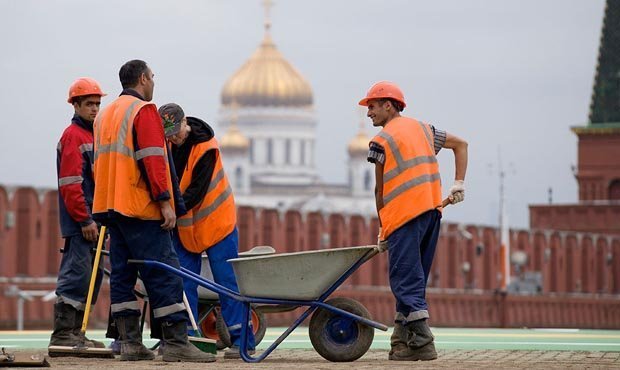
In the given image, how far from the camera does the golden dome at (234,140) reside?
166125 millimetres

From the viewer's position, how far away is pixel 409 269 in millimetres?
10406

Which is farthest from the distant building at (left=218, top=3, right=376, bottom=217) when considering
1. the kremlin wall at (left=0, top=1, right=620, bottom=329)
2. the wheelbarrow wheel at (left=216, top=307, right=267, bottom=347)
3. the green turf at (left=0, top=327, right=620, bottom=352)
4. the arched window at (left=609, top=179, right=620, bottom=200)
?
the wheelbarrow wheel at (left=216, top=307, right=267, bottom=347)

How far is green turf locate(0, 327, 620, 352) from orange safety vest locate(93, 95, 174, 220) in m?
2.00

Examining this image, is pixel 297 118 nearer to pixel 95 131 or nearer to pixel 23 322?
pixel 23 322

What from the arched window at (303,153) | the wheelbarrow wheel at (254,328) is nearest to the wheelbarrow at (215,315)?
the wheelbarrow wheel at (254,328)

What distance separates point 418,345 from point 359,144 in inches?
6266

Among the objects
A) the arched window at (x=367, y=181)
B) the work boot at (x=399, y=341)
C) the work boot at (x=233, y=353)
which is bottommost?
the work boot at (x=233, y=353)

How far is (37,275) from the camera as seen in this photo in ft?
157

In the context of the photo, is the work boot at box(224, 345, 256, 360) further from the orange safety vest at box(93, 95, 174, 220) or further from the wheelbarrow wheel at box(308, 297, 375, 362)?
the orange safety vest at box(93, 95, 174, 220)

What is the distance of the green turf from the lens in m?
12.1

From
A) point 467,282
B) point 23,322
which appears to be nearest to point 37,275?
point 23,322

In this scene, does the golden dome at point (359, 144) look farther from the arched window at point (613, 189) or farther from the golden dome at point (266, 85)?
the arched window at point (613, 189)

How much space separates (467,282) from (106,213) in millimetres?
65940

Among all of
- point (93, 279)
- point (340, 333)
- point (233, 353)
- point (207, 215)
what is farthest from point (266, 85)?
point (340, 333)
